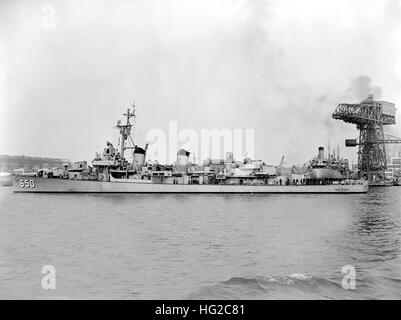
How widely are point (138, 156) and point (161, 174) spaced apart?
4458 mm

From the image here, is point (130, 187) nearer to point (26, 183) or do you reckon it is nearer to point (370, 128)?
point (26, 183)

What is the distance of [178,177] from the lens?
54875 millimetres

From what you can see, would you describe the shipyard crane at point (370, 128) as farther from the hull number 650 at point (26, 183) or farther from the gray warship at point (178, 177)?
the hull number 650 at point (26, 183)

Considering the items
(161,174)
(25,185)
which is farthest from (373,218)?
(25,185)

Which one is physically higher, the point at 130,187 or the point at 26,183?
the point at 26,183

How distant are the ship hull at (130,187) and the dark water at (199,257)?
90.9ft

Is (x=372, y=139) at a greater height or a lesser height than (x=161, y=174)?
greater

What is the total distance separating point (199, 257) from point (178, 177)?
41.8 m

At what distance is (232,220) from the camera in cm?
2319

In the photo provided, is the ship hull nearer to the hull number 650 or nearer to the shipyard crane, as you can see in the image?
the hull number 650

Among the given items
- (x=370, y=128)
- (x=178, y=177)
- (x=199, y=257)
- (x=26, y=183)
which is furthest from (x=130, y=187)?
(x=370, y=128)

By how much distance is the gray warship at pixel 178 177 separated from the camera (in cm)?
5069

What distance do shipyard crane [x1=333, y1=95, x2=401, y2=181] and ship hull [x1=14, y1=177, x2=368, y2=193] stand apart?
21.8m
